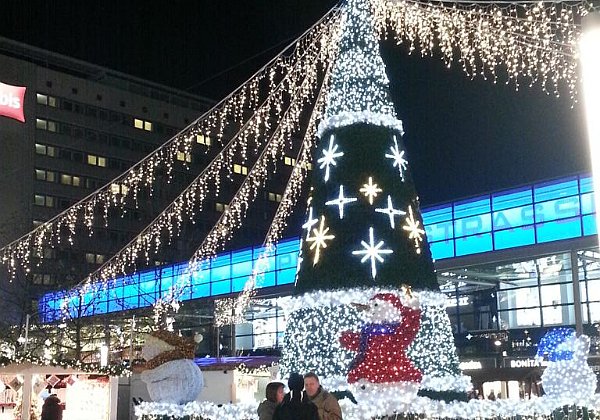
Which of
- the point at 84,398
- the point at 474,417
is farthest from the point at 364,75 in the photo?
the point at 84,398

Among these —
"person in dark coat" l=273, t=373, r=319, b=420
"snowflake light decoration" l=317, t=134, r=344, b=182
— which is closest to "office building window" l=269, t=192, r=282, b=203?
"snowflake light decoration" l=317, t=134, r=344, b=182

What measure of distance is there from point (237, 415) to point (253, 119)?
7.29 metres

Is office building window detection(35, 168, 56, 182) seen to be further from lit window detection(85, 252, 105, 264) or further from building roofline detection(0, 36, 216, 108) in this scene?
building roofline detection(0, 36, 216, 108)

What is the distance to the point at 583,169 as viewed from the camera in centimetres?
2761

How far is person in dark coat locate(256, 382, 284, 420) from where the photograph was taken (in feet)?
Result: 26.4

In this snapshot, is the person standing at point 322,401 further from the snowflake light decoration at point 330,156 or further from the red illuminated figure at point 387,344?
the snowflake light decoration at point 330,156

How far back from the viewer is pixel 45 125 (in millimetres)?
73062

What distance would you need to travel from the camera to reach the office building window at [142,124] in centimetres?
8025

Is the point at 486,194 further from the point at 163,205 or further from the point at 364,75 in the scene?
the point at 163,205

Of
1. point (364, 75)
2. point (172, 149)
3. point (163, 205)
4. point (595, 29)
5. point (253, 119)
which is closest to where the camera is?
point (595, 29)

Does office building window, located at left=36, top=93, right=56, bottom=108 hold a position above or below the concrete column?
above

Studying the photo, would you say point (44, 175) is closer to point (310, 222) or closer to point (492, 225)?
point (492, 225)

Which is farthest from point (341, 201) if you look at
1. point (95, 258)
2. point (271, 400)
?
point (95, 258)

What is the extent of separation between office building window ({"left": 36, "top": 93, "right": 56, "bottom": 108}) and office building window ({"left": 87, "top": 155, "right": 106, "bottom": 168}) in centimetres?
587
